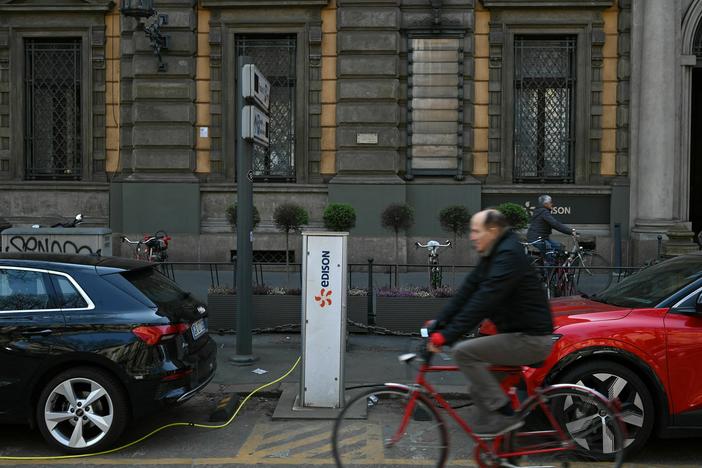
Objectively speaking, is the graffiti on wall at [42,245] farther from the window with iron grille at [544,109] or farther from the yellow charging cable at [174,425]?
the window with iron grille at [544,109]

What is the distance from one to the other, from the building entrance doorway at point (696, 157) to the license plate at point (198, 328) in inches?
679

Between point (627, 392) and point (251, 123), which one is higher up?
point (251, 123)

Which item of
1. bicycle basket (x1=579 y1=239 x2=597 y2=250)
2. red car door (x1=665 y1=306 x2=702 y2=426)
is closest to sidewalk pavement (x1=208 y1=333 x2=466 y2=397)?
red car door (x1=665 y1=306 x2=702 y2=426)

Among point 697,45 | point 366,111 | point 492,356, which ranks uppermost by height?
point 697,45

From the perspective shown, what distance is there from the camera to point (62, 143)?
1631cm

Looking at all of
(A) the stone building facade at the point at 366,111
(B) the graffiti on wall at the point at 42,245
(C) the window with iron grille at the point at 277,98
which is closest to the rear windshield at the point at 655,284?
(B) the graffiti on wall at the point at 42,245

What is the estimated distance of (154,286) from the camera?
20.0ft

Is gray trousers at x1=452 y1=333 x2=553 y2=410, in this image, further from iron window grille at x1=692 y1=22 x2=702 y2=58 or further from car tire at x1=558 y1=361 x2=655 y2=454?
iron window grille at x1=692 y1=22 x2=702 y2=58

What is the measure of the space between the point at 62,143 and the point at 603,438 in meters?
14.6

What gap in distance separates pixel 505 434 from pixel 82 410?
10.5 feet

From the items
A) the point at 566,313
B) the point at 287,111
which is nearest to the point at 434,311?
the point at 566,313

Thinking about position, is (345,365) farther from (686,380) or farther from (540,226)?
(540,226)

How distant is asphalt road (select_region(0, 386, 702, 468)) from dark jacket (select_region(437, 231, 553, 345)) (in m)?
1.28

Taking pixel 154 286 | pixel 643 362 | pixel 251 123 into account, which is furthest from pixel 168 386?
pixel 643 362
